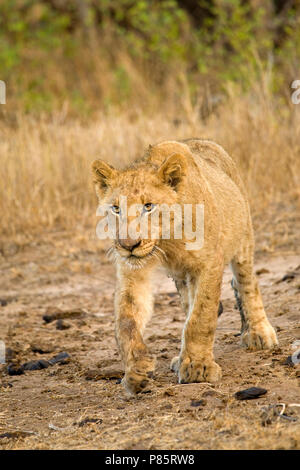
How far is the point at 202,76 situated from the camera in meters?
15.7

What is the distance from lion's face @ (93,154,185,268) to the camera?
409 cm

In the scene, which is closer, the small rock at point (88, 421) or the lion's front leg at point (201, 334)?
the small rock at point (88, 421)

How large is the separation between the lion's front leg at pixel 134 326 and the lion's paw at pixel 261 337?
0.83 metres

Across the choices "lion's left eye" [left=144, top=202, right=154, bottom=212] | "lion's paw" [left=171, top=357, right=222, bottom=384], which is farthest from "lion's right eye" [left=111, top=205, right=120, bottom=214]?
"lion's paw" [left=171, top=357, right=222, bottom=384]

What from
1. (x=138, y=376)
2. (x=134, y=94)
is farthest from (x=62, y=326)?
(x=134, y=94)

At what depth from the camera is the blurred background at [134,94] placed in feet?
30.2

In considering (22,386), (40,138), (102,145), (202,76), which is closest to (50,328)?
(22,386)

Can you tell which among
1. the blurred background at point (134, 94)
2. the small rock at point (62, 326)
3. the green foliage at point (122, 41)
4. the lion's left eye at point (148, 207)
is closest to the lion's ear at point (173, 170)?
the lion's left eye at point (148, 207)

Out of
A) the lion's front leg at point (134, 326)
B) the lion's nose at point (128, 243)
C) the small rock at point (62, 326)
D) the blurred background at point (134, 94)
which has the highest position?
the blurred background at point (134, 94)

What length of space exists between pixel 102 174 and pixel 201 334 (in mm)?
1031

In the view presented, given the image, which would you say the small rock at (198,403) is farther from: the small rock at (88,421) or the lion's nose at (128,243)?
the lion's nose at (128,243)

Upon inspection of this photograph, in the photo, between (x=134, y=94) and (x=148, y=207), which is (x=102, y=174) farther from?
(x=134, y=94)

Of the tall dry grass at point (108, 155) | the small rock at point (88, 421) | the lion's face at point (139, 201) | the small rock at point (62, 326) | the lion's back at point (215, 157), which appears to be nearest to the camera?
the small rock at point (88, 421)
